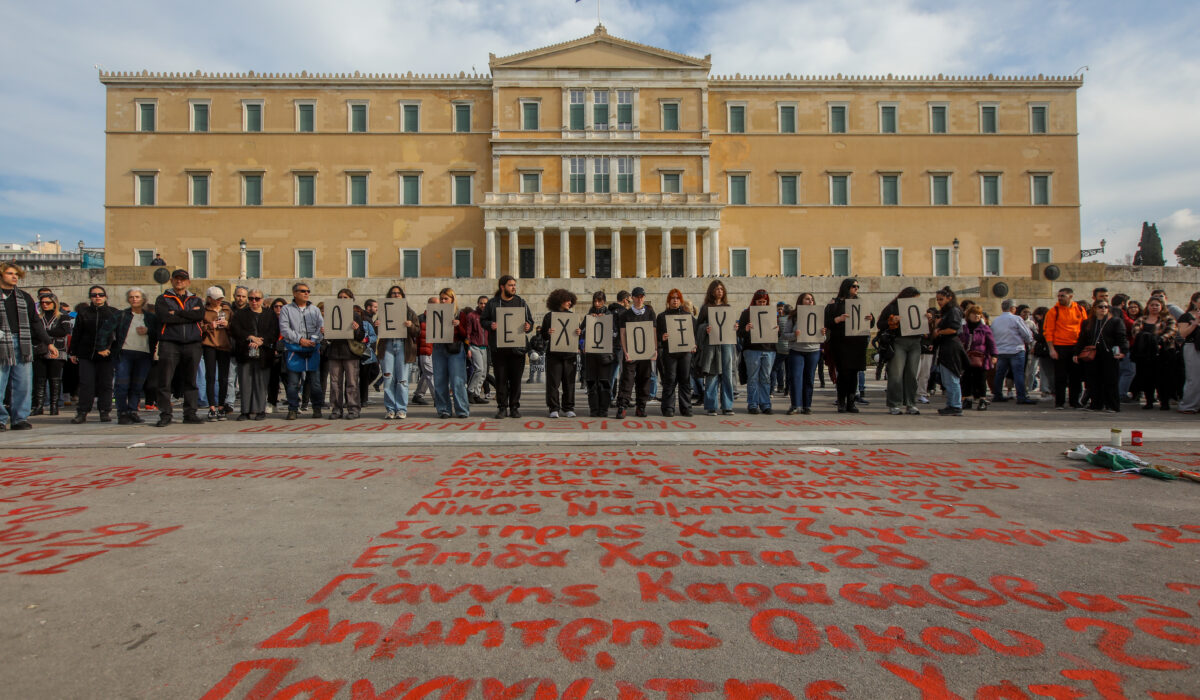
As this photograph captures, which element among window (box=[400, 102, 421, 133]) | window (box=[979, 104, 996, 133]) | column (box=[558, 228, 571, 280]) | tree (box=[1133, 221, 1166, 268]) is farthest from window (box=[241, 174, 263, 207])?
tree (box=[1133, 221, 1166, 268])

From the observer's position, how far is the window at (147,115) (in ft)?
129

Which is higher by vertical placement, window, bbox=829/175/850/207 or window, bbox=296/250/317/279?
window, bbox=829/175/850/207

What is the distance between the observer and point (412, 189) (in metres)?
40.2

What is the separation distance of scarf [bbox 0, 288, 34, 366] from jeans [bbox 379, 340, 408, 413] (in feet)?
13.7

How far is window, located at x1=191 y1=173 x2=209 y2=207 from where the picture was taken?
129 feet

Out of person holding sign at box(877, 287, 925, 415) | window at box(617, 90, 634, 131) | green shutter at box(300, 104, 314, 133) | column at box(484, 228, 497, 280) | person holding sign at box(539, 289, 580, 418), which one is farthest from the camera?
window at box(617, 90, 634, 131)

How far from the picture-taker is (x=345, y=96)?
131ft

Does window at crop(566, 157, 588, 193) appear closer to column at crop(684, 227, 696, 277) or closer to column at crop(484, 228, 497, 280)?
column at crop(484, 228, 497, 280)

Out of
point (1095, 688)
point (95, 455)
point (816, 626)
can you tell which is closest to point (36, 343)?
point (95, 455)

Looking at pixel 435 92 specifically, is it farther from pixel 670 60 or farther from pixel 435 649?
pixel 435 649

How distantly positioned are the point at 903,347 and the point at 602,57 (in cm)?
3500

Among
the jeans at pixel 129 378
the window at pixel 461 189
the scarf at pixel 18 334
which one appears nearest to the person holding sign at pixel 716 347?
the jeans at pixel 129 378

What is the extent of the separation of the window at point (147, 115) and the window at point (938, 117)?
45935mm

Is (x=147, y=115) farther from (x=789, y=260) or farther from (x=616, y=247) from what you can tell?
(x=789, y=260)
